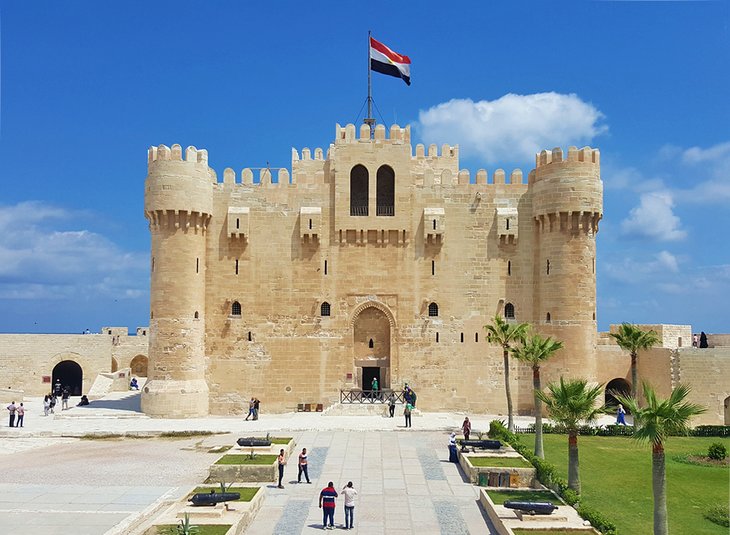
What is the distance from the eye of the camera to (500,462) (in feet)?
76.2

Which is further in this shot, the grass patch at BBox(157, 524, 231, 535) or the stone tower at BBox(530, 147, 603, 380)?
the stone tower at BBox(530, 147, 603, 380)

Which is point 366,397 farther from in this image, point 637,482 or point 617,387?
point 637,482

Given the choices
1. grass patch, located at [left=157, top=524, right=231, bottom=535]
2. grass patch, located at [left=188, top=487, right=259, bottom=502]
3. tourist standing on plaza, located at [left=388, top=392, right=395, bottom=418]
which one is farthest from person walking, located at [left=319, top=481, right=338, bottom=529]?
tourist standing on plaza, located at [left=388, top=392, right=395, bottom=418]

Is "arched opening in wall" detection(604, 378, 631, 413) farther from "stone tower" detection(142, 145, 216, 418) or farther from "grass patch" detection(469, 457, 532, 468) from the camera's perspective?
"stone tower" detection(142, 145, 216, 418)

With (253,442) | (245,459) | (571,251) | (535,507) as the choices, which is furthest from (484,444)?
(571,251)

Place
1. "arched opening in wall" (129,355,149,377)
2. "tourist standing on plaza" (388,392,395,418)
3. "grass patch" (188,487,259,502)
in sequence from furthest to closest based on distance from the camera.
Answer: "arched opening in wall" (129,355,149,377), "tourist standing on plaza" (388,392,395,418), "grass patch" (188,487,259,502)

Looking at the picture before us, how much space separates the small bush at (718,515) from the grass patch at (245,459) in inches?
552

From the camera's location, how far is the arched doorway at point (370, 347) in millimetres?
38438

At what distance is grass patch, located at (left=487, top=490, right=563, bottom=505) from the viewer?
63.6 feet

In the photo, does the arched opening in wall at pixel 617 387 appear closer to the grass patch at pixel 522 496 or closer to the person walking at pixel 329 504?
the grass patch at pixel 522 496

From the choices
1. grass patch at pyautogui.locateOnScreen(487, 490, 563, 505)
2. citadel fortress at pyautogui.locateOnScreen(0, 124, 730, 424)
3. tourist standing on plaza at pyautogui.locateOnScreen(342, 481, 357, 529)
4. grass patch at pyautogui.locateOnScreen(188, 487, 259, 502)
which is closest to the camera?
tourist standing on plaza at pyautogui.locateOnScreen(342, 481, 357, 529)

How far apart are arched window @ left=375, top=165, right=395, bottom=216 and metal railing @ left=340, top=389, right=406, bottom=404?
1040 centimetres

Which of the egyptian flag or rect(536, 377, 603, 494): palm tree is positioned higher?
Result: the egyptian flag

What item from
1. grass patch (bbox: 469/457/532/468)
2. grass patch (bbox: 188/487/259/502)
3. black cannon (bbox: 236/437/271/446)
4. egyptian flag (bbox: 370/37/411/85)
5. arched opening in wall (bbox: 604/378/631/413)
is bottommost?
grass patch (bbox: 188/487/259/502)
